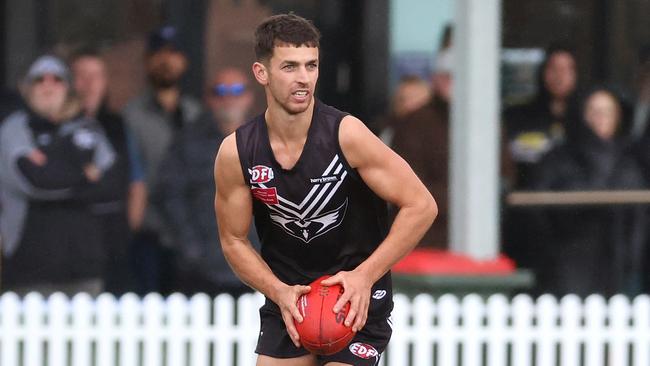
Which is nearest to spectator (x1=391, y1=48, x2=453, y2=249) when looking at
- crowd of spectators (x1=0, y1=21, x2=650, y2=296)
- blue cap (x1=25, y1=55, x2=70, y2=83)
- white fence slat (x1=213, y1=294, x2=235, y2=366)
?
crowd of spectators (x1=0, y1=21, x2=650, y2=296)

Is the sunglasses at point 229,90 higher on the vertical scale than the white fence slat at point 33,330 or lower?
higher

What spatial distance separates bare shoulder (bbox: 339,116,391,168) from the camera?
5.34m

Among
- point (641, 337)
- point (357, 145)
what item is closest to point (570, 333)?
point (641, 337)

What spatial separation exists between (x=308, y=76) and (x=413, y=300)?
4009mm

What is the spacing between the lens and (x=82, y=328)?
8.26 metres

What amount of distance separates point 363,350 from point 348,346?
0.21ft

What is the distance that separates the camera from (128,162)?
945 centimetres

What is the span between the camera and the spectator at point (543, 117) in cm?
991

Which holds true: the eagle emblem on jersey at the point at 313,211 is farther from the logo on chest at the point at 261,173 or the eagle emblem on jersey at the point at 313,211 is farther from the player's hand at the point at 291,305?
the player's hand at the point at 291,305

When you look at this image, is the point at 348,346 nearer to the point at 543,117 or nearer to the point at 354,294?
the point at 354,294

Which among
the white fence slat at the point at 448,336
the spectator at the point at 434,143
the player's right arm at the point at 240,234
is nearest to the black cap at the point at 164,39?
the spectator at the point at 434,143

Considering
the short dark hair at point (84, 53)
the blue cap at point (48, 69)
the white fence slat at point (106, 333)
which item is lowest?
the white fence slat at point (106, 333)

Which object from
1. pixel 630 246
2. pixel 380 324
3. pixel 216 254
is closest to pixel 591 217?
pixel 630 246

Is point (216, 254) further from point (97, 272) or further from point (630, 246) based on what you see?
point (630, 246)
